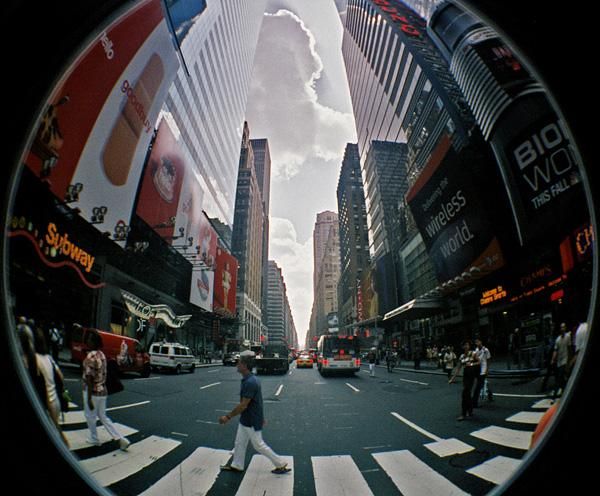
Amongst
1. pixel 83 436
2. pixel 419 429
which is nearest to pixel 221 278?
pixel 83 436

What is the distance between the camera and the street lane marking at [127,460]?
1171mm

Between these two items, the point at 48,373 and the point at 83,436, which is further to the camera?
the point at 83,436

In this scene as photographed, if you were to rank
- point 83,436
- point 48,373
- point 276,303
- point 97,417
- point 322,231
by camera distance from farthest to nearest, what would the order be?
1. point 322,231
2. point 276,303
3. point 97,417
4. point 83,436
5. point 48,373

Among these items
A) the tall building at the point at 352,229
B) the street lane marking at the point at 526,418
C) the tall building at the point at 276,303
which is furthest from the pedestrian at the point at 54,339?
the tall building at the point at 276,303

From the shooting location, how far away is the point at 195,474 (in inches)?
69.1

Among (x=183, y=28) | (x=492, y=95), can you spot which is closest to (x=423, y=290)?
(x=492, y=95)

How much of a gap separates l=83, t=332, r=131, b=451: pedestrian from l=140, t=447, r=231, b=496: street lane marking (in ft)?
1.63

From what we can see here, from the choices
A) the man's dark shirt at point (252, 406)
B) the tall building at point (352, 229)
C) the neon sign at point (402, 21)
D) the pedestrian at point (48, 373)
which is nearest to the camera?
the pedestrian at point (48, 373)

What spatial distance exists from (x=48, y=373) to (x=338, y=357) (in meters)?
8.23

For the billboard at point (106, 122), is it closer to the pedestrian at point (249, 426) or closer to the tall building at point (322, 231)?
the pedestrian at point (249, 426)

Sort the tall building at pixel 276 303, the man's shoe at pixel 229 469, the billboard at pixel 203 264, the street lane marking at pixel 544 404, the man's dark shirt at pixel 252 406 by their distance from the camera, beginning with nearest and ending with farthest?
the street lane marking at pixel 544 404 → the man's shoe at pixel 229 469 → the man's dark shirt at pixel 252 406 → the billboard at pixel 203 264 → the tall building at pixel 276 303

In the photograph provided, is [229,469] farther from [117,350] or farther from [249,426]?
[117,350]

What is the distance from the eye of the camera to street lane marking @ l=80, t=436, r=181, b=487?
117 cm

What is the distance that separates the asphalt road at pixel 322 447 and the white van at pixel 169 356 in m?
0.09
